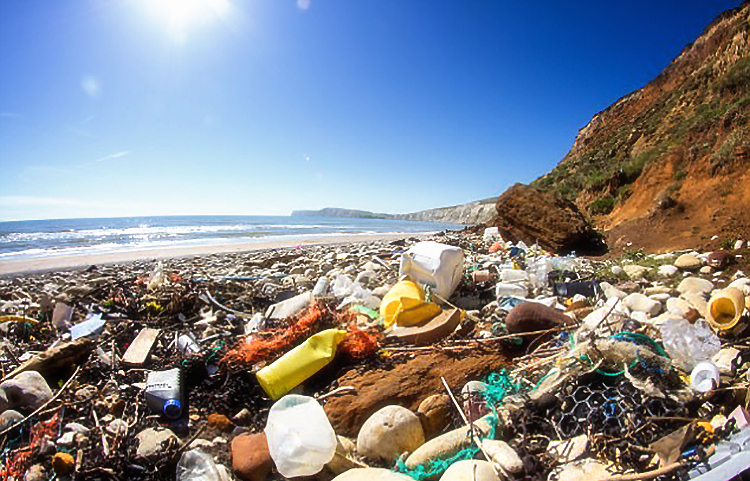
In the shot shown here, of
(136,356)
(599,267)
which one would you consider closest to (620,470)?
(136,356)

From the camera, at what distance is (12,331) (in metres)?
3.56

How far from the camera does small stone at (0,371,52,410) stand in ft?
7.31

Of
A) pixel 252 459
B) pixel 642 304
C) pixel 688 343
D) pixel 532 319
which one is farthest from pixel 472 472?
pixel 642 304

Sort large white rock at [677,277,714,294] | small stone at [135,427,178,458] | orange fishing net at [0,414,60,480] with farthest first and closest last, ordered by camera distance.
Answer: large white rock at [677,277,714,294], small stone at [135,427,178,458], orange fishing net at [0,414,60,480]

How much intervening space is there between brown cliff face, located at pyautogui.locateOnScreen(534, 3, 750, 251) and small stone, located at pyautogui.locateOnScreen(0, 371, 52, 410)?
7976 millimetres

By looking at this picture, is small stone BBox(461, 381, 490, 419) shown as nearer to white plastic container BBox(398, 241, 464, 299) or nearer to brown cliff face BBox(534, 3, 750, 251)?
white plastic container BBox(398, 241, 464, 299)

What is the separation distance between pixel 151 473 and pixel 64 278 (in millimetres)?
7664

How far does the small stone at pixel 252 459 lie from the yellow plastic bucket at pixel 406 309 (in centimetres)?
164

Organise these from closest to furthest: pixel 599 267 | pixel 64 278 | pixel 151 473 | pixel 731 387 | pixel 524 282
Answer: pixel 731 387, pixel 151 473, pixel 524 282, pixel 599 267, pixel 64 278

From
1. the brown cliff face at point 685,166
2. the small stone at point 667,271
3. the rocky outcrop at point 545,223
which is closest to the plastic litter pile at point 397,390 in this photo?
the small stone at point 667,271

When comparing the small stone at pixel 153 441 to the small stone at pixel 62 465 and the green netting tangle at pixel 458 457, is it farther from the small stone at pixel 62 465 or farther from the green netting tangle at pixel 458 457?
the green netting tangle at pixel 458 457

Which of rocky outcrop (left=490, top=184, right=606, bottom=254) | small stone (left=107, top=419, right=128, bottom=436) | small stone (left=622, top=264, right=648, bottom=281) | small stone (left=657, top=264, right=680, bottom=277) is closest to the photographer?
small stone (left=107, top=419, right=128, bottom=436)

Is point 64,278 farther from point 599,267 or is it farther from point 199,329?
point 599,267

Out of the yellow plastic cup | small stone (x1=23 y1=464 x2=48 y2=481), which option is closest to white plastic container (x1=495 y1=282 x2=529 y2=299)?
the yellow plastic cup
